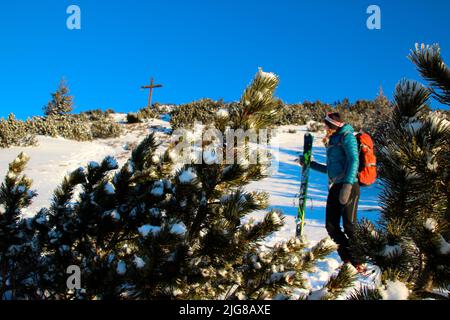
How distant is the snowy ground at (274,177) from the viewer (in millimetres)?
5620

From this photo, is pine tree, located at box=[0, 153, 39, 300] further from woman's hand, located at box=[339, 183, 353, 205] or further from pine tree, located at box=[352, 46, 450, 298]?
woman's hand, located at box=[339, 183, 353, 205]

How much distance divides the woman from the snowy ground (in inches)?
26.1

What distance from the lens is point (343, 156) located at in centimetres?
344

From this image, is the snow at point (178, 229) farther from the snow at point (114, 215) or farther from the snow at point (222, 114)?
the snow at point (114, 215)

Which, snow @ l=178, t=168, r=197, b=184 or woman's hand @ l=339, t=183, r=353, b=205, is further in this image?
woman's hand @ l=339, t=183, r=353, b=205

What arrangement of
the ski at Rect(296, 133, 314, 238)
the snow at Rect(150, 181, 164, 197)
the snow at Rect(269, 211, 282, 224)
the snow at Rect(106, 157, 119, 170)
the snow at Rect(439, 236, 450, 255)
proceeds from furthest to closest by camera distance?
the ski at Rect(296, 133, 314, 238) → the snow at Rect(106, 157, 119, 170) → the snow at Rect(150, 181, 164, 197) → the snow at Rect(269, 211, 282, 224) → the snow at Rect(439, 236, 450, 255)

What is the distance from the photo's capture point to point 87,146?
539 inches

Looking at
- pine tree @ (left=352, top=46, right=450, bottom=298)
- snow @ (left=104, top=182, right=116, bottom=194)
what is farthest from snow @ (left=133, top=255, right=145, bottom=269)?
pine tree @ (left=352, top=46, right=450, bottom=298)

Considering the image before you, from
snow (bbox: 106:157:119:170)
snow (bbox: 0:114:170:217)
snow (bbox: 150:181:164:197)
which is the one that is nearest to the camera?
snow (bbox: 150:181:164:197)

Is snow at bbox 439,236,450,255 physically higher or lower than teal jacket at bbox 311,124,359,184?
lower

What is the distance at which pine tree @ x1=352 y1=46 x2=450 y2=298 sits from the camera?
118 cm

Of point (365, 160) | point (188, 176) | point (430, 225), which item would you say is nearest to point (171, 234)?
point (188, 176)

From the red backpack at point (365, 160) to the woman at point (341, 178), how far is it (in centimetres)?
8
